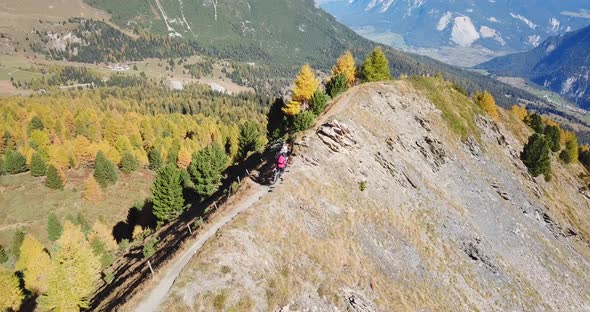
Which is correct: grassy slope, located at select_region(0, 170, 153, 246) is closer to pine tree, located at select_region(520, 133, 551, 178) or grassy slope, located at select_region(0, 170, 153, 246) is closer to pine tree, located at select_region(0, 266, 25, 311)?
pine tree, located at select_region(0, 266, 25, 311)

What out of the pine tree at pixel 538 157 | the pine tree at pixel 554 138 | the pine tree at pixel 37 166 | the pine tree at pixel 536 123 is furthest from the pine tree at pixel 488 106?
the pine tree at pixel 37 166

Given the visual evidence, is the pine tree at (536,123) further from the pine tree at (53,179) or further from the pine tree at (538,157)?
the pine tree at (53,179)

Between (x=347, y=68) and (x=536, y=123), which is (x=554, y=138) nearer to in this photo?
(x=536, y=123)

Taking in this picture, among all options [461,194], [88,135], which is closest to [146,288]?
[461,194]

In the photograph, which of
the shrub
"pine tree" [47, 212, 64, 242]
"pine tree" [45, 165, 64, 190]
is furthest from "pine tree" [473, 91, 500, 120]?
"pine tree" [45, 165, 64, 190]

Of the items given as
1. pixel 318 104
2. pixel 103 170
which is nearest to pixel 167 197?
pixel 318 104
